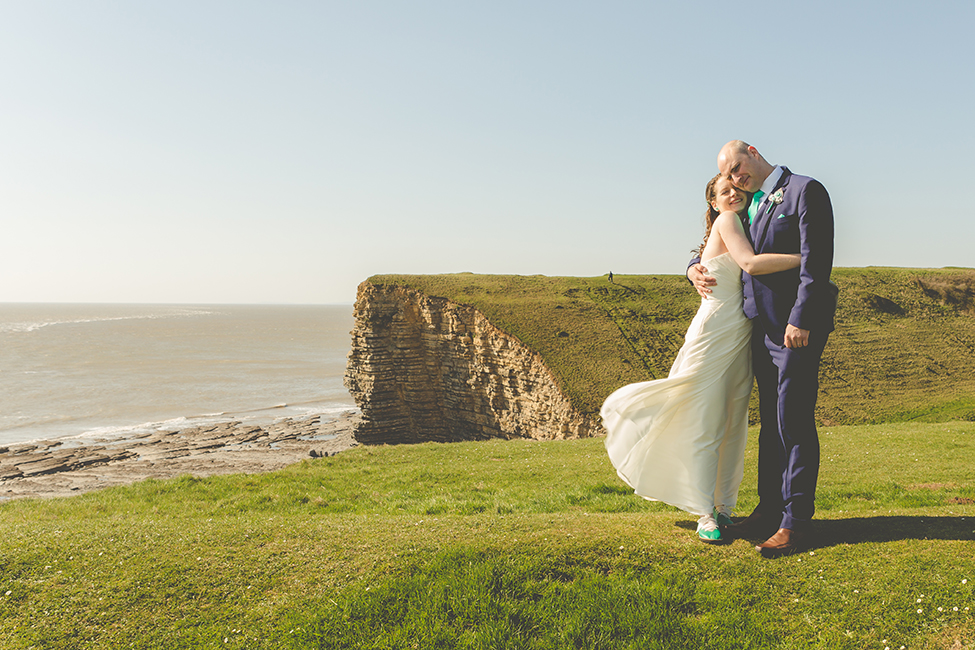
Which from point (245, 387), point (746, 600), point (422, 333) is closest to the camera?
point (746, 600)

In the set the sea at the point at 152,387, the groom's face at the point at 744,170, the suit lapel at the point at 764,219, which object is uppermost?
the groom's face at the point at 744,170

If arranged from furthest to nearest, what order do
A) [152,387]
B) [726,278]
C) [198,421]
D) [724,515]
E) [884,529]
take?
[152,387] < [198,421] < [724,515] < [884,529] < [726,278]

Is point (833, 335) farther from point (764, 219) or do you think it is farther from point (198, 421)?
point (198, 421)

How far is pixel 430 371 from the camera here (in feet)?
135

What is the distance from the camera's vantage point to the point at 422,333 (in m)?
41.5

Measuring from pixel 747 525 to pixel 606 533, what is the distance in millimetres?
1534

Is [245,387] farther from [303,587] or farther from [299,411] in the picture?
[303,587]

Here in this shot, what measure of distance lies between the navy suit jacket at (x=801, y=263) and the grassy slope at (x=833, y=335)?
26.7 meters

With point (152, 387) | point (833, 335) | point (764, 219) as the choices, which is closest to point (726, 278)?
point (764, 219)

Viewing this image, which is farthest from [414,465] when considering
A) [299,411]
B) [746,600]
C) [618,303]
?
[299,411]

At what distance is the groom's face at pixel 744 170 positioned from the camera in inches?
233

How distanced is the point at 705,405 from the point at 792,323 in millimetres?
1235

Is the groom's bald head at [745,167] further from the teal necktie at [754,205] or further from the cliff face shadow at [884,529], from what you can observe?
the cliff face shadow at [884,529]

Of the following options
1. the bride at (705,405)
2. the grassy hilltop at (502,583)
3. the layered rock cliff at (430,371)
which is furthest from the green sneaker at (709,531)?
the layered rock cliff at (430,371)
